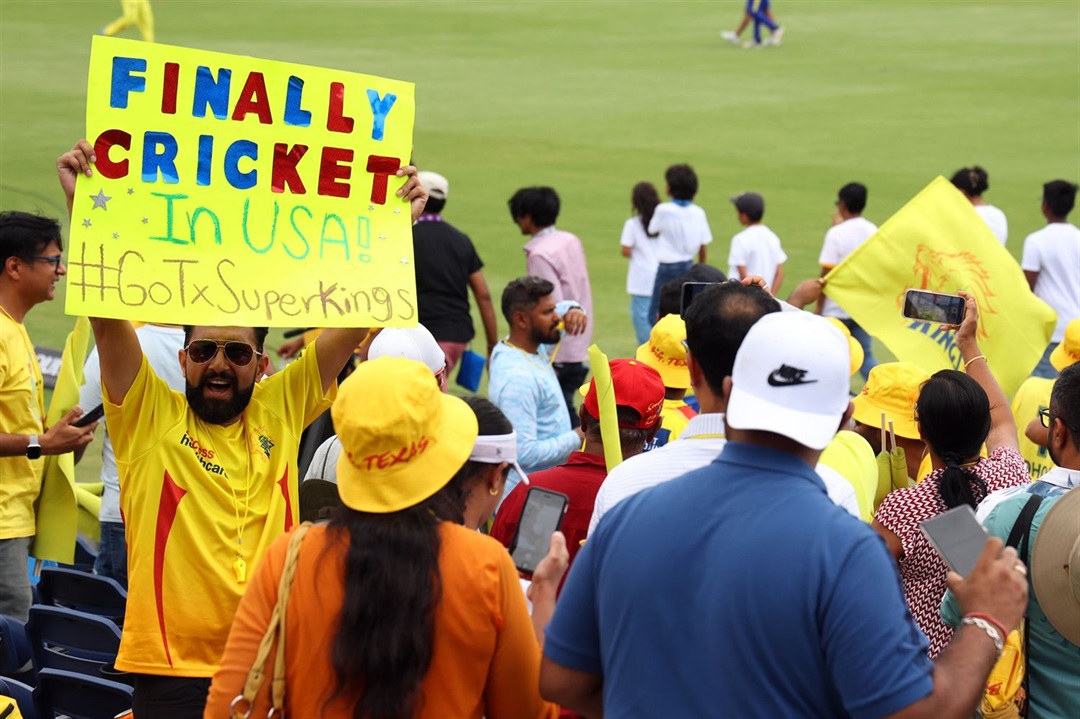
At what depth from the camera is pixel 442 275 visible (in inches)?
370

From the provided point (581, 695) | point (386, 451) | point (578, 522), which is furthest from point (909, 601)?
point (386, 451)

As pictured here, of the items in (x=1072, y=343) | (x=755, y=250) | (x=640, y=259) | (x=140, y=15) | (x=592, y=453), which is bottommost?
(x=592, y=453)

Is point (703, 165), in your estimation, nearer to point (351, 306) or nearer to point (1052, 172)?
point (1052, 172)

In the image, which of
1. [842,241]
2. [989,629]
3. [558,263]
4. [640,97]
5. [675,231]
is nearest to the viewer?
[989,629]

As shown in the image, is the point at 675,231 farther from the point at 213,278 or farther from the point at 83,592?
the point at 213,278

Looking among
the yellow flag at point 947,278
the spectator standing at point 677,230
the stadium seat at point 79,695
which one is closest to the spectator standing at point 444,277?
the spectator standing at point 677,230

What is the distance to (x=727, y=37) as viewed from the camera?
32875mm

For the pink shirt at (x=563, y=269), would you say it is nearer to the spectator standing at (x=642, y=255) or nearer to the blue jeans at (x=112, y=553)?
the spectator standing at (x=642, y=255)

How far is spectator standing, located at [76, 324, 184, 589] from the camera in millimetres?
5645

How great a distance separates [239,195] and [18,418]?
189 centimetres

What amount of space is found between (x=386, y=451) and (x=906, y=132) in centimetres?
2149

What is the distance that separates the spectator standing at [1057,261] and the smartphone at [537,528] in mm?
7434

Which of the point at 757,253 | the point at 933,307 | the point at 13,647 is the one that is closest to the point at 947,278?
the point at 933,307

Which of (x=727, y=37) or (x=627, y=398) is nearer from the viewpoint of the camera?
(x=627, y=398)
